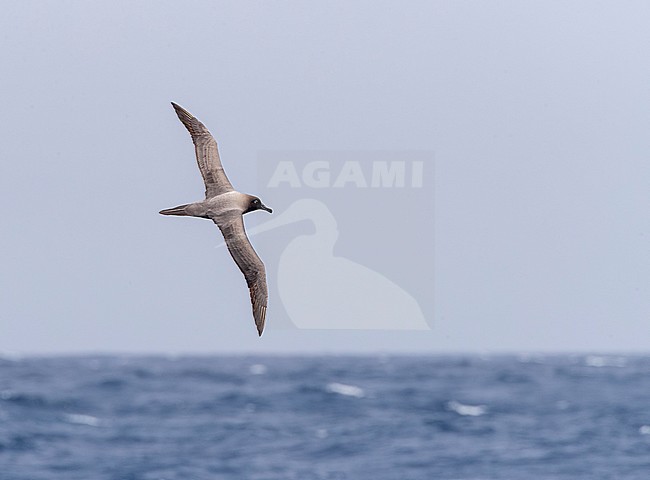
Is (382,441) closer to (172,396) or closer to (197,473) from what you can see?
(197,473)

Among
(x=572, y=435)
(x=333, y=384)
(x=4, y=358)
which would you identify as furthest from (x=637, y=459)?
(x=4, y=358)

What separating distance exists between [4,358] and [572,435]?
417 feet

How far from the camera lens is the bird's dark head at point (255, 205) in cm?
888

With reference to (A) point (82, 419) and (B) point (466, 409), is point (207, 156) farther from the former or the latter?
(A) point (82, 419)

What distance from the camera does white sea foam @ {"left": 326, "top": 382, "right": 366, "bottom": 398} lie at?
10391 cm

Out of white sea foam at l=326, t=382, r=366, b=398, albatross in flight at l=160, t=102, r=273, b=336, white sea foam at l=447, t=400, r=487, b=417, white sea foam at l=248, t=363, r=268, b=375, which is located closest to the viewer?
albatross in flight at l=160, t=102, r=273, b=336

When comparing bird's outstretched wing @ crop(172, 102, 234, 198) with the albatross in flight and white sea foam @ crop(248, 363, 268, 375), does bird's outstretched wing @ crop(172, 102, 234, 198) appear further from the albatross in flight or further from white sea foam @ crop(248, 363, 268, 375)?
white sea foam @ crop(248, 363, 268, 375)

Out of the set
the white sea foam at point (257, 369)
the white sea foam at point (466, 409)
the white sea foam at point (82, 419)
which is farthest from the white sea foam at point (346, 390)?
the white sea foam at point (82, 419)

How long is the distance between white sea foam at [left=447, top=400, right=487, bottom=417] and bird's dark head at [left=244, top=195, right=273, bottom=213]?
266 ft

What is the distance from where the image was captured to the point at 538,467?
67.9 m

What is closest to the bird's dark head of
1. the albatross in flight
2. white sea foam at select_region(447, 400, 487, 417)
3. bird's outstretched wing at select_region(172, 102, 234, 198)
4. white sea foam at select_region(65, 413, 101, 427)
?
the albatross in flight

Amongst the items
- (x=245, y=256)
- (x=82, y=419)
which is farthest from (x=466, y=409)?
(x=245, y=256)

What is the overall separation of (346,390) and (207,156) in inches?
3860

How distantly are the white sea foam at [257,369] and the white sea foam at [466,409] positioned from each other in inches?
1640
